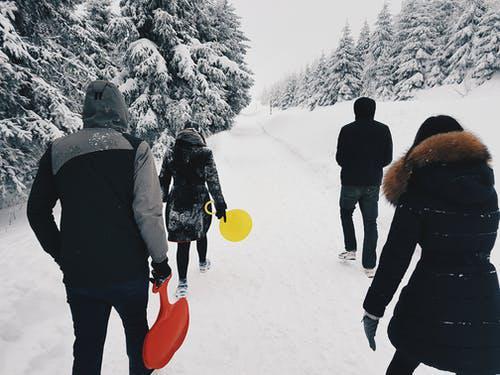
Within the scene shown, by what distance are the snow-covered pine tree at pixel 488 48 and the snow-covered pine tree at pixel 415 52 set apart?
4153 millimetres

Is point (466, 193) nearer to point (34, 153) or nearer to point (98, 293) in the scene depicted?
point (98, 293)

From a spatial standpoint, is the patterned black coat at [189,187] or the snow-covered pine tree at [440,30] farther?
the snow-covered pine tree at [440,30]

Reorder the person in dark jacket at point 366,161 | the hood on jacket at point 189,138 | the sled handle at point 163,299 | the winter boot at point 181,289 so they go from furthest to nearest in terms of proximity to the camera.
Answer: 1. the person in dark jacket at point 366,161
2. the winter boot at point 181,289
3. the hood on jacket at point 189,138
4. the sled handle at point 163,299

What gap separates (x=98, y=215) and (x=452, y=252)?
209cm

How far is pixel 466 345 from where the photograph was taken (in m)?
1.73

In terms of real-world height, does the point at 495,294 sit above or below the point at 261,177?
above

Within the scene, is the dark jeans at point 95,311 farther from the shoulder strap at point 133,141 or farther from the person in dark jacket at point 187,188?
the person in dark jacket at point 187,188

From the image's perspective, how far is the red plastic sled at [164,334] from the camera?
2279 millimetres

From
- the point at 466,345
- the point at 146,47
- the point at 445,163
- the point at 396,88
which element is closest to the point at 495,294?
the point at 466,345

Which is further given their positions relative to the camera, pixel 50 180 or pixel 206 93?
pixel 206 93

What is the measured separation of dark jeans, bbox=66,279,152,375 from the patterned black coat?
190 cm

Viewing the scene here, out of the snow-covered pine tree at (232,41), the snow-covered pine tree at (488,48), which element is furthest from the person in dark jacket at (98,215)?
the snow-covered pine tree at (488,48)

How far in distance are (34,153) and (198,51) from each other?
9308mm

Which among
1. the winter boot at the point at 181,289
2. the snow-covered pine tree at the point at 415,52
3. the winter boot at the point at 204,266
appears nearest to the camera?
the winter boot at the point at 181,289
